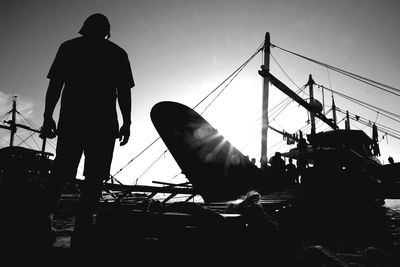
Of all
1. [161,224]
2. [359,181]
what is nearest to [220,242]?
[161,224]

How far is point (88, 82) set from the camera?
2.50m

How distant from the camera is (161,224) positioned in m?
2.10

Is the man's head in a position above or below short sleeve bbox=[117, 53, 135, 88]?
above

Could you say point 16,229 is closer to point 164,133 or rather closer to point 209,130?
point 164,133

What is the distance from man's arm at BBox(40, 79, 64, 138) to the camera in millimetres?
2441

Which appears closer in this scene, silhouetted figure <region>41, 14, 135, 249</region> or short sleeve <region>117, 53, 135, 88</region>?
silhouetted figure <region>41, 14, 135, 249</region>

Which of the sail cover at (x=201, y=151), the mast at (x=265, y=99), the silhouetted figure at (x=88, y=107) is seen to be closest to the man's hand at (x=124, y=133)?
the silhouetted figure at (x=88, y=107)

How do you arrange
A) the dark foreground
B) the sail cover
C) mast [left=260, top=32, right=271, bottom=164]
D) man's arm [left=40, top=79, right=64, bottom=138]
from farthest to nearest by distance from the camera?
mast [left=260, top=32, right=271, bottom=164]
the sail cover
man's arm [left=40, top=79, right=64, bottom=138]
the dark foreground

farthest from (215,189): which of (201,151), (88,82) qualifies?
(88,82)

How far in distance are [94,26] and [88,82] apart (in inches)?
29.4

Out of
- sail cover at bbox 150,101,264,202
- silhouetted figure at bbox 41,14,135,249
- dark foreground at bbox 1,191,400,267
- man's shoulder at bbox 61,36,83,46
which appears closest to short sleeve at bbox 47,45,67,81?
silhouetted figure at bbox 41,14,135,249

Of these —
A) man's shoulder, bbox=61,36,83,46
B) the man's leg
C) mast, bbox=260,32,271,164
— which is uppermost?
mast, bbox=260,32,271,164

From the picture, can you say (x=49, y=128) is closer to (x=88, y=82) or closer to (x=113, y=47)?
(x=88, y=82)

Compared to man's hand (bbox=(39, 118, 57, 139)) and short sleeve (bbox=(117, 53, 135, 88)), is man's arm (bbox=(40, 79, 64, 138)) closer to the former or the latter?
man's hand (bbox=(39, 118, 57, 139))
